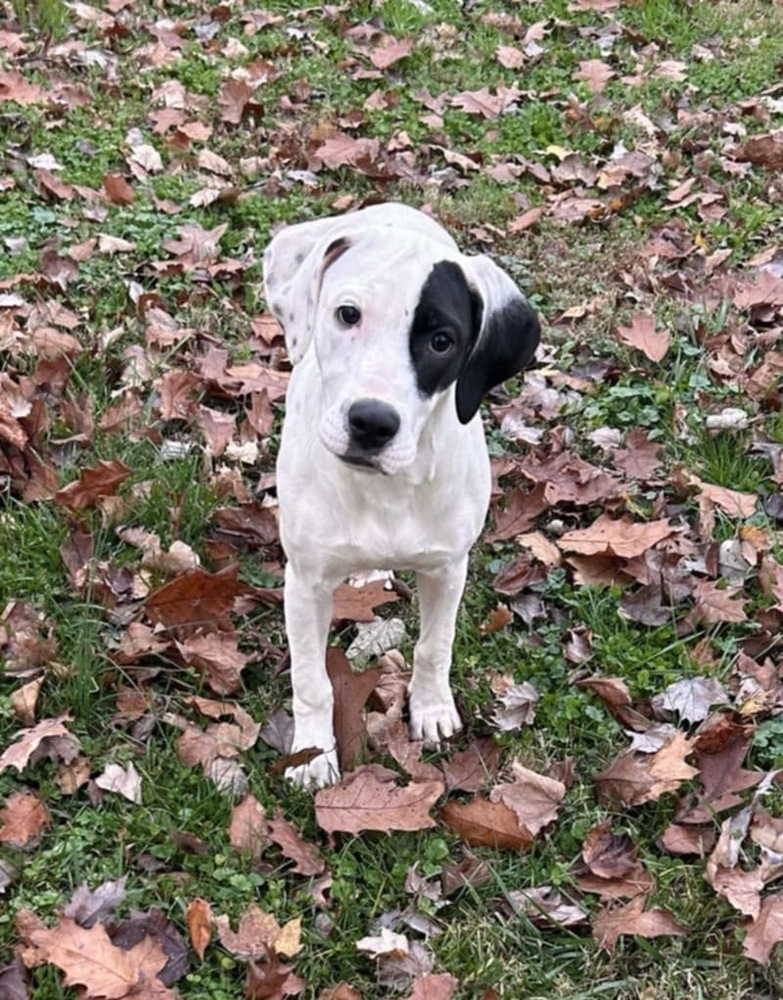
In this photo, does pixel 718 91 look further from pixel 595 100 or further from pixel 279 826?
pixel 279 826

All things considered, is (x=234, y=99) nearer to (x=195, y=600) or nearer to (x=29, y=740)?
(x=195, y=600)

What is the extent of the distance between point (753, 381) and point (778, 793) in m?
2.02

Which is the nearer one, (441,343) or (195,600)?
(441,343)

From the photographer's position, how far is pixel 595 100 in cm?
719

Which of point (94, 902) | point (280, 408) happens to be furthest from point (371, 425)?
point (280, 408)

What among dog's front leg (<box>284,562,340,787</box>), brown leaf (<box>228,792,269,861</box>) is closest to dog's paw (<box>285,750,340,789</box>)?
dog's front leg (<box>284,562,340,787</box>)

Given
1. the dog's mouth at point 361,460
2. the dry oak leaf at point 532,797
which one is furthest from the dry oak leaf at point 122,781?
the dog's mouth at point 361,460

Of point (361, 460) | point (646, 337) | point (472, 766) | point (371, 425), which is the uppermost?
point (371, 425)

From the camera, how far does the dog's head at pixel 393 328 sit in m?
2.55

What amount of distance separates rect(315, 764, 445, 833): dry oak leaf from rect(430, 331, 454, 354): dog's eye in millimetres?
1231

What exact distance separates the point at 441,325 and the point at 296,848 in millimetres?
1408

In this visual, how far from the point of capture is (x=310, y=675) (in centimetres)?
327

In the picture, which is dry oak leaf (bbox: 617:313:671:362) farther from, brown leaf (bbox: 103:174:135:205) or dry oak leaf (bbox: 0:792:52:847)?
dry oak leaf (bbox: 0:792:52:847)

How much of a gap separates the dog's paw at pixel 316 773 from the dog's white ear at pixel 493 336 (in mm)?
1081
